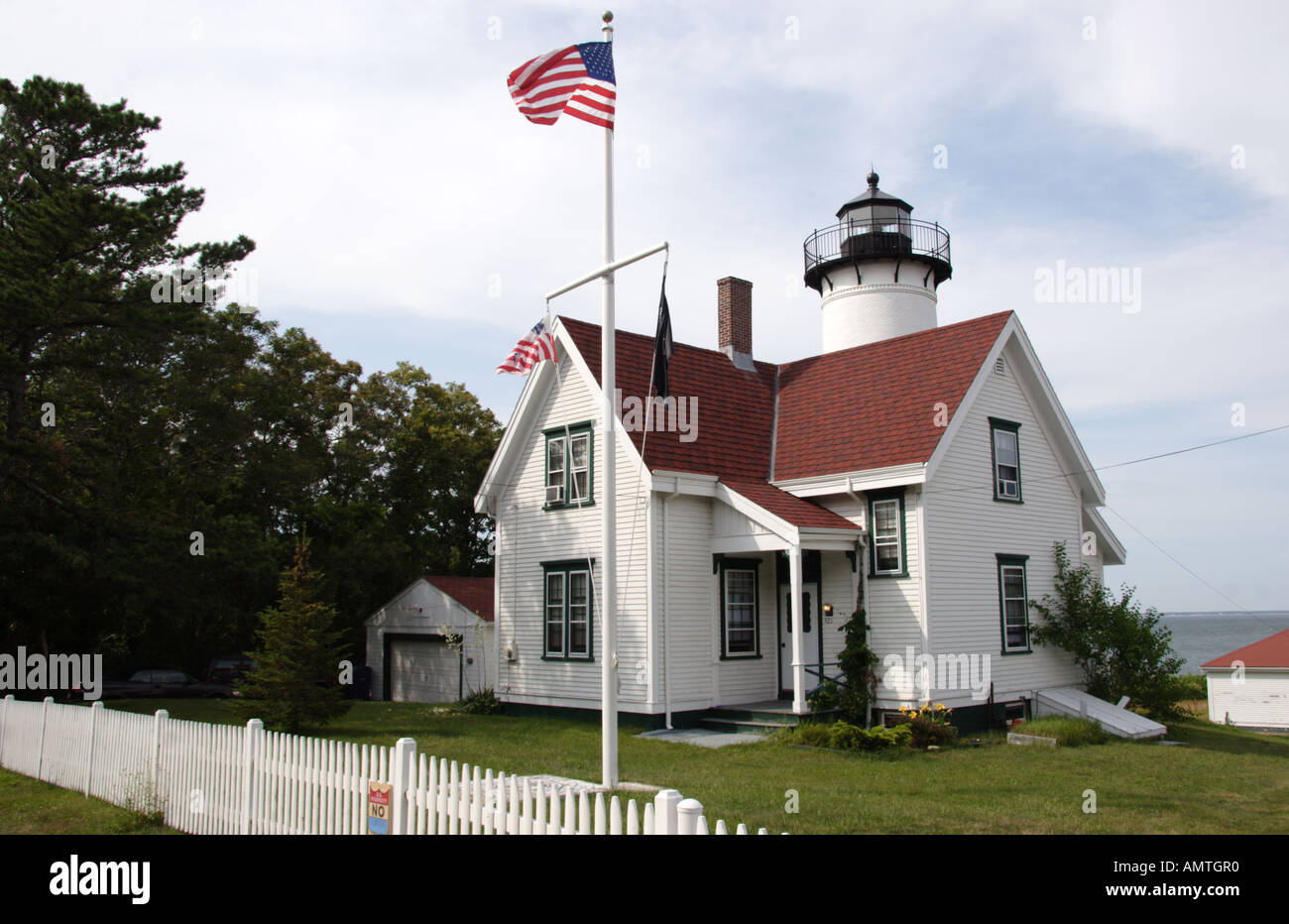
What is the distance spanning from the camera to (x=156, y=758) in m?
11.0

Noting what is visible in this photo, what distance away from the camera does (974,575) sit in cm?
1908

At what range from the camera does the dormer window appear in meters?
20.6

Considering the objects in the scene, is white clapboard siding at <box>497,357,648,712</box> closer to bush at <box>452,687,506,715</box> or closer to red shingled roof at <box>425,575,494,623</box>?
bush at <box>452,687,506,715</box>

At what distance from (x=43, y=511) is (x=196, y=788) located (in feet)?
51.2

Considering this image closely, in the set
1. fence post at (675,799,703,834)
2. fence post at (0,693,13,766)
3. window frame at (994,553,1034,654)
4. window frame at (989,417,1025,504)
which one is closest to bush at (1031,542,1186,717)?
window frame at (994,553,1034,654)

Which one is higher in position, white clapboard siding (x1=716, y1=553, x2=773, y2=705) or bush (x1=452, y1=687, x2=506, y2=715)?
white clapboard siding (x1=716, y1=553, x2=773, y2=705)

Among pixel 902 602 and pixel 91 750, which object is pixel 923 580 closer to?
pixel 902 602

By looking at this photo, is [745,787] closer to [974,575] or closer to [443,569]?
[974,575]

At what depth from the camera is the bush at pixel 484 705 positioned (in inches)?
853

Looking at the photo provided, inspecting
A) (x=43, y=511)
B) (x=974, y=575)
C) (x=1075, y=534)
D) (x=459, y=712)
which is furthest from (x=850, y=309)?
(x=43, y=511)

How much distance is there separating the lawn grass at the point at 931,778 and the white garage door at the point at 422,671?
8395mm

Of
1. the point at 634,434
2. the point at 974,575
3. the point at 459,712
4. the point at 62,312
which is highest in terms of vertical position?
the point at 62,312

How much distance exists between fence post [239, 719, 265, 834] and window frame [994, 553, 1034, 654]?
1479 centimetres

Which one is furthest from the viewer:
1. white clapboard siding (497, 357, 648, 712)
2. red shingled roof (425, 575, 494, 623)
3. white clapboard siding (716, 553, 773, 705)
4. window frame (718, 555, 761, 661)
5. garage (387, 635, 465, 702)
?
garage (387, 635, 465, 702)
